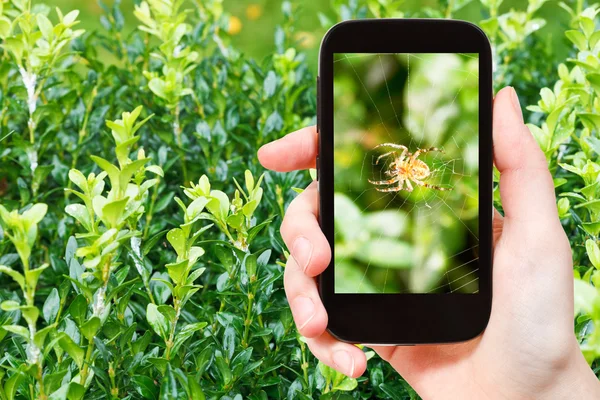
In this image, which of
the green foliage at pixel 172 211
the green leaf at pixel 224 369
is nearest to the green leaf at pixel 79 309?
the green foliage at pixel 172 211

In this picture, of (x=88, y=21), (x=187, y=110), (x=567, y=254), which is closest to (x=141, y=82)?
(x=187, y=110)

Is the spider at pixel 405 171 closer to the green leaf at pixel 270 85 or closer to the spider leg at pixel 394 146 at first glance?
the spider leg at pixel 394 146

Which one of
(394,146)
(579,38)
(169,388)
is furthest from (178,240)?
(579,38)

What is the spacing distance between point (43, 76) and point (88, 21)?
11.5 feet

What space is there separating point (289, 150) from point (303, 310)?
0.36 metres

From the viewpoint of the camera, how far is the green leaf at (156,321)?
1186 millimetres

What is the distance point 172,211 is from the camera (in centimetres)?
182

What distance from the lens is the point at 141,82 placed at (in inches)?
89.6

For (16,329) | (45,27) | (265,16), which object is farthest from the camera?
(265,16)

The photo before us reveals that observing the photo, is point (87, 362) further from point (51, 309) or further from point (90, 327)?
point (51, 309)

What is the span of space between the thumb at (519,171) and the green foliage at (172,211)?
0.09m

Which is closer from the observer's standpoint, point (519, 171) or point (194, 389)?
point (194, 389)

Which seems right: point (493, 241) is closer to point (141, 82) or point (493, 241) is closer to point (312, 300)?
point (312, 300)

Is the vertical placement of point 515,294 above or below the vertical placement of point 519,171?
below
